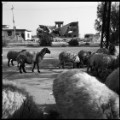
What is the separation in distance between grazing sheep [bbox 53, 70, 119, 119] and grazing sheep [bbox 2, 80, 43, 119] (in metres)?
0.52

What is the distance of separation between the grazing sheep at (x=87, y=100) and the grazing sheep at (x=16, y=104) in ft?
1.71

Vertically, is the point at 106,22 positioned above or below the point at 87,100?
above

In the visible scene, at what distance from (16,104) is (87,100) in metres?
1.02

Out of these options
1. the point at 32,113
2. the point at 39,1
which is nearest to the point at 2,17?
the point at 39,1

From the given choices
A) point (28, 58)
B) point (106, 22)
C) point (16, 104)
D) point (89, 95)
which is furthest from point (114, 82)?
point (28, 58)

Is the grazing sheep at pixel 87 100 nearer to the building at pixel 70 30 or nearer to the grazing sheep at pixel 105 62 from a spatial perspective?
the grazing sheep at pixel 105 62

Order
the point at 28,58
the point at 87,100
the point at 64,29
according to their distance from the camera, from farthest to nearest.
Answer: the point at 28,58
the point at 64,29
the point at 87,100

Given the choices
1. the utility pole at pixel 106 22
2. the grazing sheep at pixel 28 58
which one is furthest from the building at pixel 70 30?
the grazing sheep at pixel 28 58

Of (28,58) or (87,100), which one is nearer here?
(87,100)

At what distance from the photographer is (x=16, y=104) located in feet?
10.6

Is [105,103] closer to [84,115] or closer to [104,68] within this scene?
[84,115]

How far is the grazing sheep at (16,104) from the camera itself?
3.07 m

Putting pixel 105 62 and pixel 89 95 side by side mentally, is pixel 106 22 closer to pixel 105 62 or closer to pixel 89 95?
pixel 105 62

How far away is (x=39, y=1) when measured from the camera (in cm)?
206
